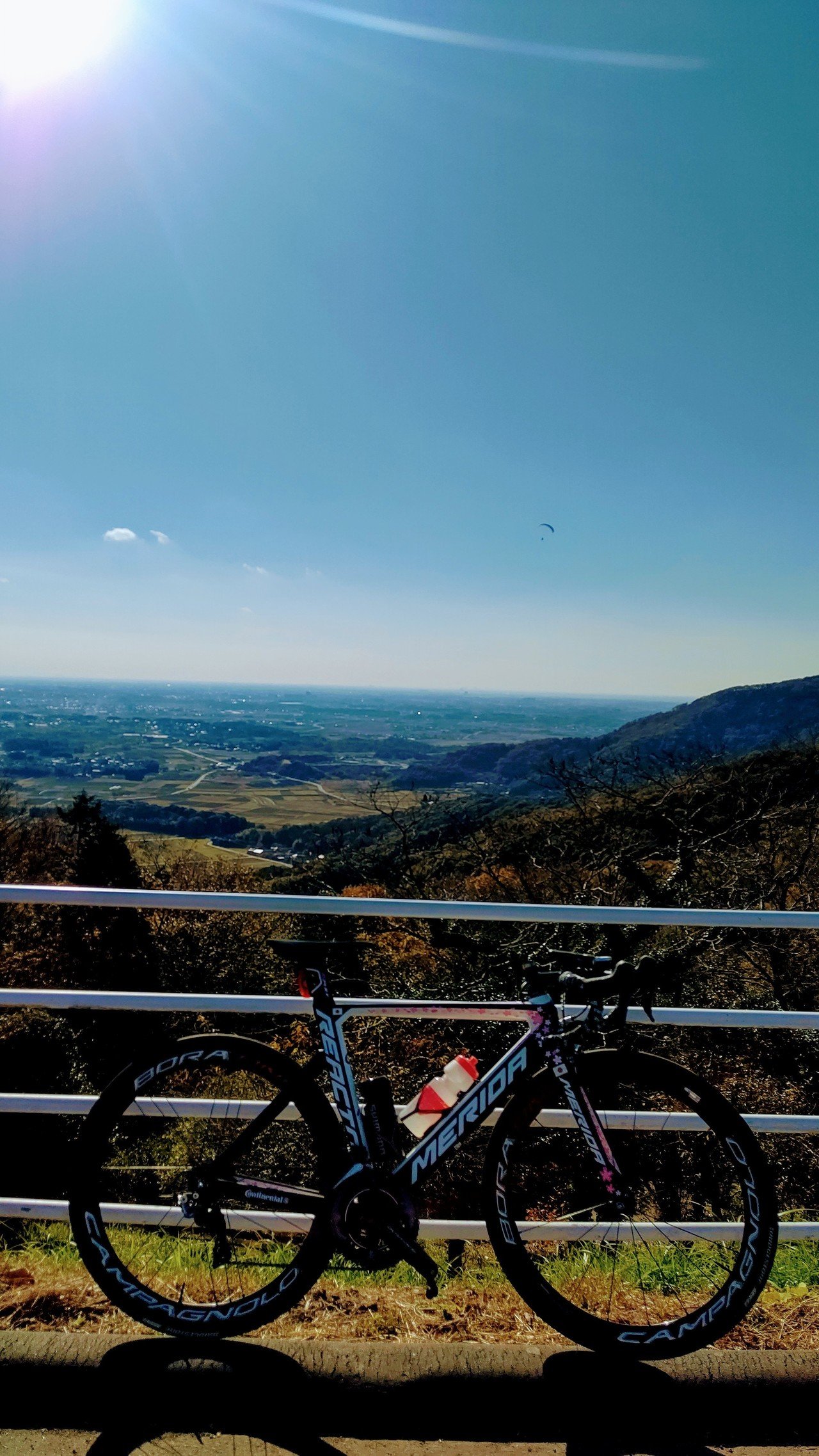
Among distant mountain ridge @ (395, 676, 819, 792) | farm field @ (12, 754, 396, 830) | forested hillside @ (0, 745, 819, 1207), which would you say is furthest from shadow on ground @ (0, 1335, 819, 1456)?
farm field @ (12, 754, 396, 830)

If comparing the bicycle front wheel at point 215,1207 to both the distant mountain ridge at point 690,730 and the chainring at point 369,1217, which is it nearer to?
the chainring at point 369,1217

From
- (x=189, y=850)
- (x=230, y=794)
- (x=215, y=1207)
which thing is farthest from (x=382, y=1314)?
(x=230, y=794)

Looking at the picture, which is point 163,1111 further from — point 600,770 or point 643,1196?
point 600,770

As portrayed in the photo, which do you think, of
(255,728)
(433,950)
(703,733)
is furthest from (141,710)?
(433,950)

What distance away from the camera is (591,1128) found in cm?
208

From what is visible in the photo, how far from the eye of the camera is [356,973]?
10.2 ft

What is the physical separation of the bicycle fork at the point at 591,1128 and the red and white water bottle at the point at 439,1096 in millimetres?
247

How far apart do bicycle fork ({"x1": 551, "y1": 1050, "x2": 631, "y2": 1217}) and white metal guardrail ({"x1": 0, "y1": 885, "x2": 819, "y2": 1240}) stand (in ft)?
0.31

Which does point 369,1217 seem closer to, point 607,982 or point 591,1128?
A: point 591,1128

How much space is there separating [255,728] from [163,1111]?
314ft

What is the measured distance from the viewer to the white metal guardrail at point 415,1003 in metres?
2.19

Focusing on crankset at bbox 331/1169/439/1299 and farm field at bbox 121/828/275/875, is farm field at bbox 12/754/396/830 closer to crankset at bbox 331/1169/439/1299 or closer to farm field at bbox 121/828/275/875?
farm field at bbox 121/828/275/875

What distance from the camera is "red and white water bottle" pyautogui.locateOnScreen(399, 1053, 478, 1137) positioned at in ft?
7.08

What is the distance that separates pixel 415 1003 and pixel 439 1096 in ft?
0.99
